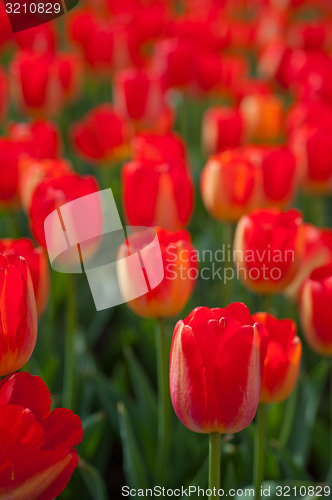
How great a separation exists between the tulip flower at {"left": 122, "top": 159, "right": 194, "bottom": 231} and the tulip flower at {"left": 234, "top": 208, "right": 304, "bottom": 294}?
153 millimetres

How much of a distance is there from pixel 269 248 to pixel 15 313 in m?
0.41

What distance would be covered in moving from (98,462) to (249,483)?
0.26m

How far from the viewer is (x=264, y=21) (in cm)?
265

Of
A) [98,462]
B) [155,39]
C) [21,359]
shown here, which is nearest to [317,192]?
[98,462]

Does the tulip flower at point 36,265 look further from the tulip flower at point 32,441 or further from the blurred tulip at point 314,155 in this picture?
the blurred tulip at point 314,155

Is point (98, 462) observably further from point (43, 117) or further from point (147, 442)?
point (43, 117)

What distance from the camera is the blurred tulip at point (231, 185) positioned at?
3.69ft

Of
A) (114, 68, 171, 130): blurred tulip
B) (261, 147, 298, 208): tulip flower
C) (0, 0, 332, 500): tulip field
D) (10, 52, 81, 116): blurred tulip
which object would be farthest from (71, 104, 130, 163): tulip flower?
(261, 147, 298, 208): tulip flower

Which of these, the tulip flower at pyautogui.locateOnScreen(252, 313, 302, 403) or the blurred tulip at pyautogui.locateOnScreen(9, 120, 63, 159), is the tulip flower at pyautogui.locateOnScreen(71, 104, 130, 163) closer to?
the blurred tulip at pyautogui.locateOnScreen(9, 120, 63, 159)

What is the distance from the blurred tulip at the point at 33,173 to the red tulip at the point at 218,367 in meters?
0.47

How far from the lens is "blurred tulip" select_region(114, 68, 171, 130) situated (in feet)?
5.66

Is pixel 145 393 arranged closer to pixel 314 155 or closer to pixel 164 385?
pixel 164 385

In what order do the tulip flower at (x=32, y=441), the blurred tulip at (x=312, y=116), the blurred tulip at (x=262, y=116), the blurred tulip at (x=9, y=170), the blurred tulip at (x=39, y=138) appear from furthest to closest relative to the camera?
the blurred tulip at (x=262, y=116)
the blurred tulip at (x=312, y=116)
the blurred tulip at (x=39, y=138)
the blurred tulip at (x=9, y=170)
the tulip flower at (x=32, y=441)

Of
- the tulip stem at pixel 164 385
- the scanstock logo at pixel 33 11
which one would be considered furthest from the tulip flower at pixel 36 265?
the scanstock logo at pixel 33 11
